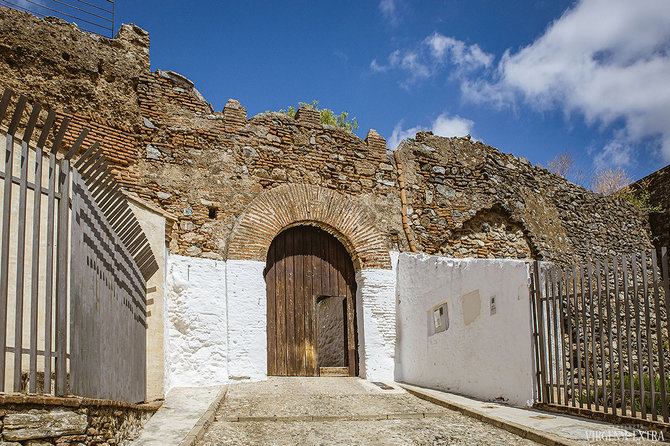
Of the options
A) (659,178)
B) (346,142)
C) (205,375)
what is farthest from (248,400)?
(659,178)

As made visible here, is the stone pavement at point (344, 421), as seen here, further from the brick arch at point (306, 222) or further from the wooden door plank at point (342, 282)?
the brick arch at point (306, 222)

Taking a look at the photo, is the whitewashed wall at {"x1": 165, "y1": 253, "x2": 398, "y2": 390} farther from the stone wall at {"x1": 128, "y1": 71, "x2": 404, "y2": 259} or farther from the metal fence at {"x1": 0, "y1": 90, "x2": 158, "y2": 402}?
the metal fence at {"x1": 0, "y1": 90, "x2": 158, "y2": 402}

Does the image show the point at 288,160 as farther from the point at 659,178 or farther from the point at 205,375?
the point at 659,178

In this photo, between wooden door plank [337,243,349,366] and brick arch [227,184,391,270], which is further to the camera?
wooden door plank [337,243,349,366]

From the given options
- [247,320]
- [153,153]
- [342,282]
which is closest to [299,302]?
[342,282]

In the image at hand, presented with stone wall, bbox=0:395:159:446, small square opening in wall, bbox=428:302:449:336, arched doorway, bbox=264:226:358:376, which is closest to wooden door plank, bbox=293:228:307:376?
arched doorway, bbox=264:226:358:376

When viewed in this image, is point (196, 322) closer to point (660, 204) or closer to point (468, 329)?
point (468, 329)

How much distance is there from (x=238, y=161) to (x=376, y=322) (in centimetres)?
345

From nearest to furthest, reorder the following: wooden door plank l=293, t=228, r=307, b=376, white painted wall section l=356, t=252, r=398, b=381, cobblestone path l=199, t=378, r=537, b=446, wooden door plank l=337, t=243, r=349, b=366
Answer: cobblestone path l=199, t=378, r=537, b=446 < wooden door plank l=293, t=228, r=307, b=376 < white painted wall section l=356, t=252, r=398, b=381 < wooden door plank l=337, t=243, r=349, b=366

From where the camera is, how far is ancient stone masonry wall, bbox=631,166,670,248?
48.0 ft

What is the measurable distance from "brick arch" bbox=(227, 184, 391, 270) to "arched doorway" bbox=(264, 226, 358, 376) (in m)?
Answer: 0.23

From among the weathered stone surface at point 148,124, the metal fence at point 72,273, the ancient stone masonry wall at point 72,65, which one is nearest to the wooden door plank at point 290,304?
the weathered stone surface at point 148,124

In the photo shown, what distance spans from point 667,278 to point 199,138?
21.9 ft

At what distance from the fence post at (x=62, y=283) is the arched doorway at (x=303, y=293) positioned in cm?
585
